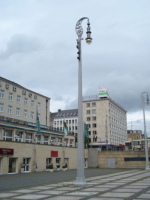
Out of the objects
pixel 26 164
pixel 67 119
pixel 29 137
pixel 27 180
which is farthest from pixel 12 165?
pixel 67 119

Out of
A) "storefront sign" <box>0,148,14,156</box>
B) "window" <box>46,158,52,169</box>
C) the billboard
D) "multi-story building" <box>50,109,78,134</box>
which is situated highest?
the billboard

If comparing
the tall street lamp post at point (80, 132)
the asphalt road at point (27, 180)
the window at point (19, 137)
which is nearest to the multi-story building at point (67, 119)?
the window at point (19, 137)

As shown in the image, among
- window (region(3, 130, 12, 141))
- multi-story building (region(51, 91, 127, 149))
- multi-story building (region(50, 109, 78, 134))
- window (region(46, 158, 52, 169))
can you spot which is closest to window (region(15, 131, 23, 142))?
window (region(3, 130, 12, 141))

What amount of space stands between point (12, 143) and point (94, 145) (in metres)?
64.8

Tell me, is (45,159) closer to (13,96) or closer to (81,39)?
(13,96)

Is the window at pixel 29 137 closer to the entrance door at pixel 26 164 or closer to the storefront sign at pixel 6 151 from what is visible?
the entrance door at pixel 26 164

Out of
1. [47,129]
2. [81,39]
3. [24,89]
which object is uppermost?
[24,89]

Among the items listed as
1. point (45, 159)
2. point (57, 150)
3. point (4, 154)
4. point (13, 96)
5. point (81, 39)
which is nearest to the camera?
point (81, 39)

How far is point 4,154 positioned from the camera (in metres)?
34.0

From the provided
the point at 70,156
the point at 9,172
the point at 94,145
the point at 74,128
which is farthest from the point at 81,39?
the point at 74,128

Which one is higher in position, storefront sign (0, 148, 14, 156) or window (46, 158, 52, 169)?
storefront sign (0, 148, 14, 156)

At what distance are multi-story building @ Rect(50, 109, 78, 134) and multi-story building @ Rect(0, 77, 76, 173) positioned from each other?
44965 millimetres

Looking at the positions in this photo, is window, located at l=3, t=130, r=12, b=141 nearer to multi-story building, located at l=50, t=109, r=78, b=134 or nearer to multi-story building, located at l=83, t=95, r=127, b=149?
multi-story building, located at l=83, t=95, r=127, b=149

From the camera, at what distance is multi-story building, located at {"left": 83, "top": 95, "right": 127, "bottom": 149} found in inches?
3780
